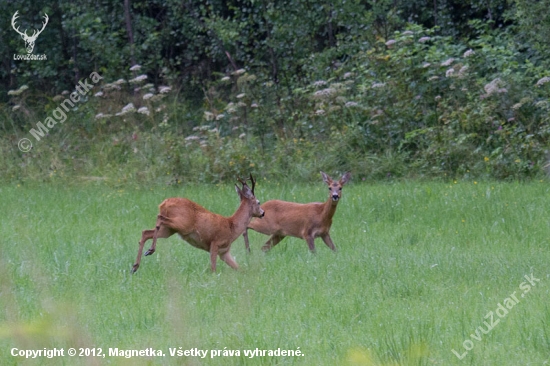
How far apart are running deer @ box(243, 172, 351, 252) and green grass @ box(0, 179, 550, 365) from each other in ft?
0.75

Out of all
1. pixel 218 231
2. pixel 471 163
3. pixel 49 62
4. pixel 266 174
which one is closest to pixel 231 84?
pixel 49 62

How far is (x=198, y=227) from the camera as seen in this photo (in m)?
8.38

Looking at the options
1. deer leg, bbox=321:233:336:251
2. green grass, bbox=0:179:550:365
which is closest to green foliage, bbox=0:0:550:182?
green grass, bbox=0:179:550:365

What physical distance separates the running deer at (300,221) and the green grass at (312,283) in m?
0.23

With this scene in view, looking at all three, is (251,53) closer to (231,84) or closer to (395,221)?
(231,84)

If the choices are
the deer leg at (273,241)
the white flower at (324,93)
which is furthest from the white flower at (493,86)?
the deer leg at (273,241)

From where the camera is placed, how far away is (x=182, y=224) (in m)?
8.24

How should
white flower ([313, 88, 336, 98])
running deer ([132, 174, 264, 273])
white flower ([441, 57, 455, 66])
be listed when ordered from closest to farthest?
1. running deer ([132, 174, 264, 273])
2. white flower ([441, 57, 455, 66])
3. white flower ([313, 88, 336, 98])

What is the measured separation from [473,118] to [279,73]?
6268 millimetres

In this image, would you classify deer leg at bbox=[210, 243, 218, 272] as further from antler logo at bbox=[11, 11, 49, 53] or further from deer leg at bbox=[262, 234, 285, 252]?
antler logo at bbox=[11, 11, 49, 53]

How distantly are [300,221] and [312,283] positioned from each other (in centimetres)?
236

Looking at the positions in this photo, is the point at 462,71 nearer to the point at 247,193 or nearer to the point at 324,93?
the point at 324,93

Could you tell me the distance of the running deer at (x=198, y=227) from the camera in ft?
26.9

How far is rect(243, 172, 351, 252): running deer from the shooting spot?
32.7 feet
